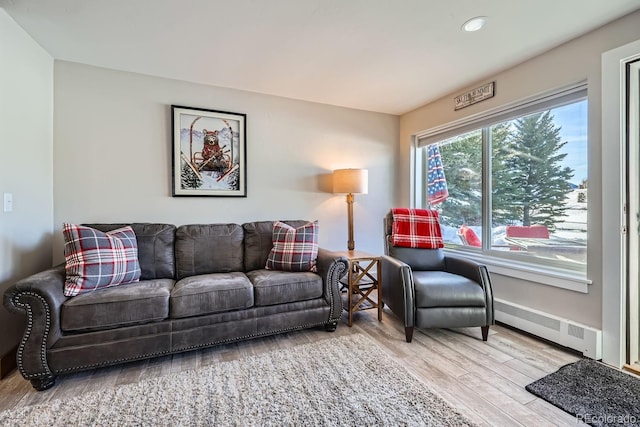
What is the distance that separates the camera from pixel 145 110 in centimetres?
271

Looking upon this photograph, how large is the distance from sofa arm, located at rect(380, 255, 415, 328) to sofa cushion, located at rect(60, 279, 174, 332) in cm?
175

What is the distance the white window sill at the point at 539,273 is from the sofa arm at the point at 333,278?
1483 mm

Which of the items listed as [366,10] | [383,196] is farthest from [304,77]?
[383,196]

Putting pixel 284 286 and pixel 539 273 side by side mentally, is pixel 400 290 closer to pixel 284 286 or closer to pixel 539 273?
pixel 284 286

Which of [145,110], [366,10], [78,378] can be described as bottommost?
[78,378]

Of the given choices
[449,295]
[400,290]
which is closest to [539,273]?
[449,295]

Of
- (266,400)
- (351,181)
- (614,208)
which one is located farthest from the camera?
(351,181)

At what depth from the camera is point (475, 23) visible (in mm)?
1957

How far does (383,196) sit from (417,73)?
159cm

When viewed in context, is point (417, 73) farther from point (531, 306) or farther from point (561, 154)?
point (531, 306)

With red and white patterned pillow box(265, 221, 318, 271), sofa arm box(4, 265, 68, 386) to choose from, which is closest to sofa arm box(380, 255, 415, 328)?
red and white patterned pillow box(265, 221, 318, 271)

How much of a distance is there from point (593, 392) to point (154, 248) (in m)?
3.19

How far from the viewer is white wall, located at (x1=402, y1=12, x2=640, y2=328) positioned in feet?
6.61

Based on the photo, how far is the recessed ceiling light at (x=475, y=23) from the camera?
6.29 ft
